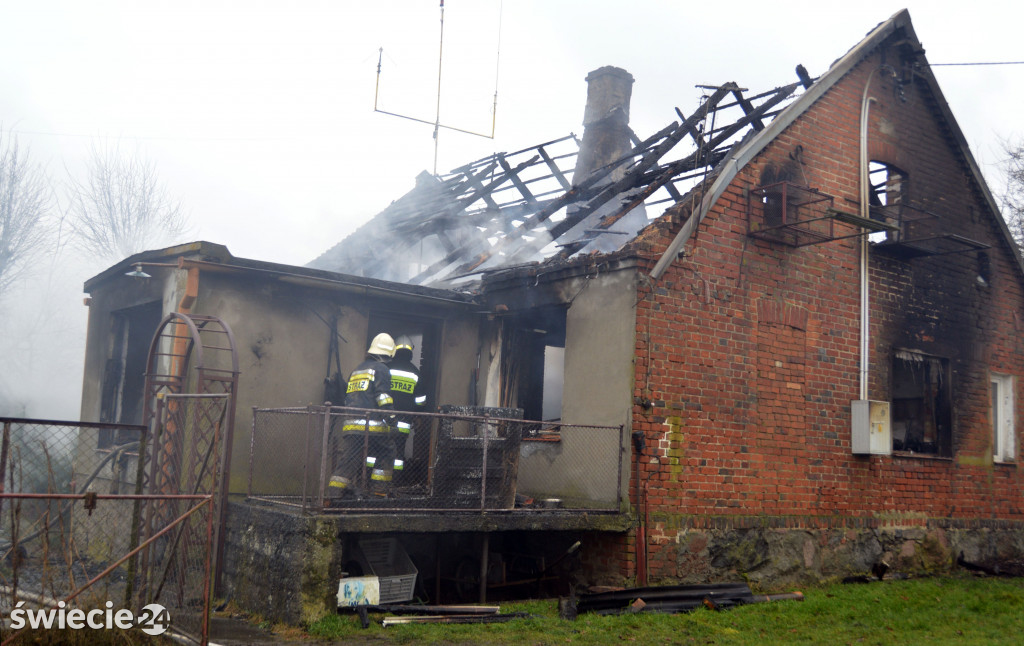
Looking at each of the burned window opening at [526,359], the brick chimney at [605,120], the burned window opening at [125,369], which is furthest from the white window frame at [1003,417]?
the burned window opening at [125,369]

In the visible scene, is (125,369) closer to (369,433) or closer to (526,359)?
(369,433)

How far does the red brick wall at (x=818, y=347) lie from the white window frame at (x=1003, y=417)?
0.23 meters

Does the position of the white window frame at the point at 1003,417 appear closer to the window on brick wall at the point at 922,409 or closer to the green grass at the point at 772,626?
the window on brick wall at the point at 922,409

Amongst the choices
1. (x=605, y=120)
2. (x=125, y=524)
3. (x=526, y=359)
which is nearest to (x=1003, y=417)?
(x=526, y=359)

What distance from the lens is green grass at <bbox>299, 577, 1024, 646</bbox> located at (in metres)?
6.83

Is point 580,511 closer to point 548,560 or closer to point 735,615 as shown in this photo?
point 548,560

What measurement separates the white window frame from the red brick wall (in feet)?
0.74

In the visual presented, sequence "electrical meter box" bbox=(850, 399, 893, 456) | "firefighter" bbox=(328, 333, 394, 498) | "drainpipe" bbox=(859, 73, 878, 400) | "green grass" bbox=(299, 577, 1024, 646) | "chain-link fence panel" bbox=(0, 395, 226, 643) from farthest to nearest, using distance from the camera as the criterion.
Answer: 1. "drainpipe" bbox=(859, 73, 878, 400)
2. "electrical meter box" bbox=(850, 399, 893, 456)
3. "firefighter" bbox=(328, 333, 394, 498)
4. "green grass" bbox=(299, 577, 1024, 646)
5. "chain-link fence panel" bbox=(0, 395, 226, 643)

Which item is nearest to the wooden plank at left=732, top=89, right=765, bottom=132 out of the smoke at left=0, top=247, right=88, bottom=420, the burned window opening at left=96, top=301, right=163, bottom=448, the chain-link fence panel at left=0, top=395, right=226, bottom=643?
the chain-link fence panel at left=0, top=395, right=226, bottom=643

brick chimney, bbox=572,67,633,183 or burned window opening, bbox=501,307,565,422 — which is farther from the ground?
brick chimney, bbox=572,67,633,183

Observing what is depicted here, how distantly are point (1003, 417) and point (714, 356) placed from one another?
5941mm

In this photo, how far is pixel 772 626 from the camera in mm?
7531

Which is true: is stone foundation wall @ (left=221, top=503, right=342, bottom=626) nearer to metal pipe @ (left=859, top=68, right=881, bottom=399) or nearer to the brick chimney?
metal pipe @ (left=859, top=68, right=881, bottom=399)

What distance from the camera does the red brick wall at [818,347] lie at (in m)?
8.96
